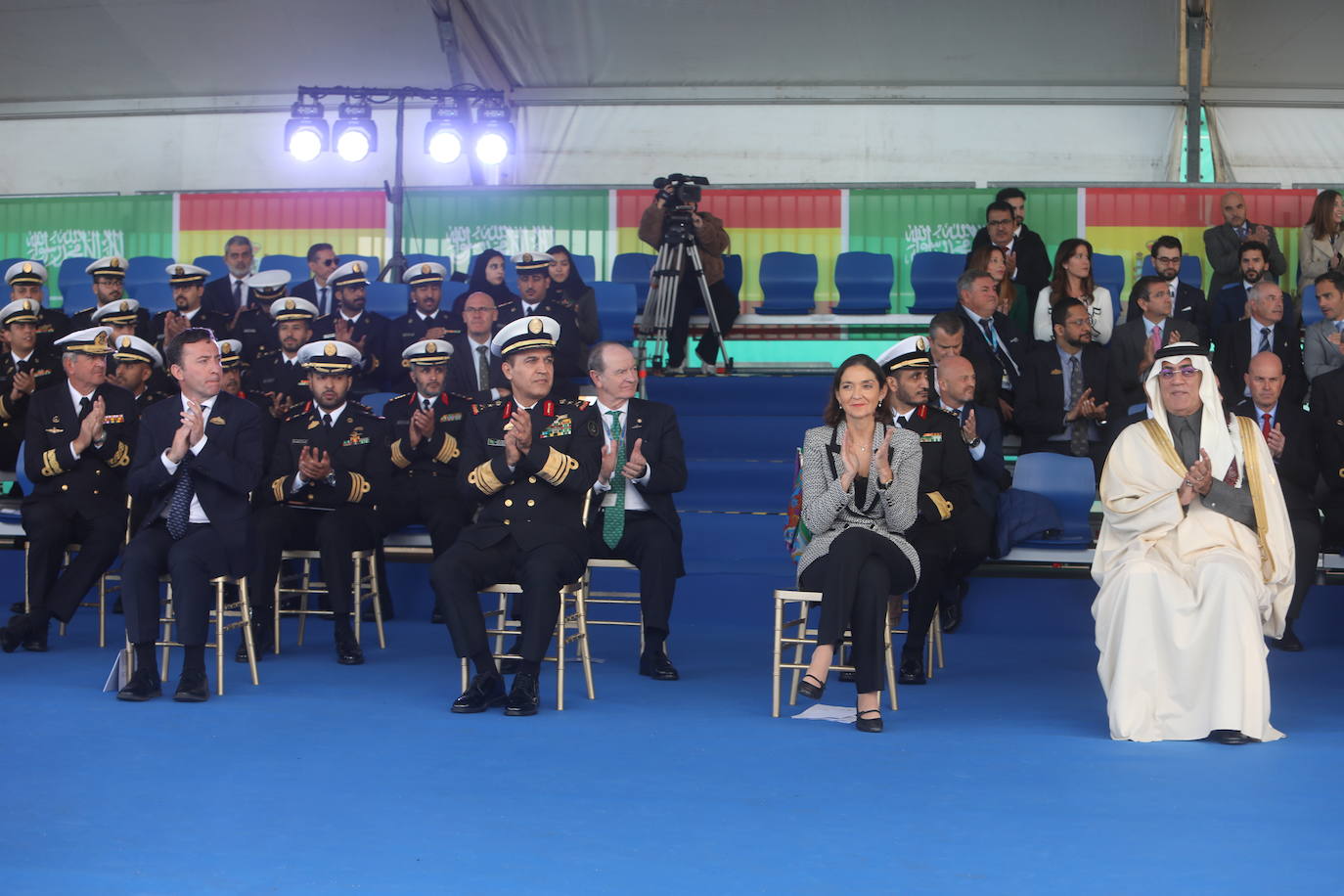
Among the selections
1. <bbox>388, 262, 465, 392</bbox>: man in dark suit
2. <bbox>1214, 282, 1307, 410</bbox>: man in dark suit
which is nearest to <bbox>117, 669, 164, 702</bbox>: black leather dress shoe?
<bbox>388, 262, 465, 392</bbox>: man in dark suit

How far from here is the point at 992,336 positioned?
8102mm

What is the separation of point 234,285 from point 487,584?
5.22m

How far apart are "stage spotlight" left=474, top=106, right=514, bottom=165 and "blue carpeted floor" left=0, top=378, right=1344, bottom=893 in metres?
5.85

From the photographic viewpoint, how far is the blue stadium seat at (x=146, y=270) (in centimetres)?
1131

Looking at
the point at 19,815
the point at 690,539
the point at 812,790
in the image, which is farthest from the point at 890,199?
the point at 19,815

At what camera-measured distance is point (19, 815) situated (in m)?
3.50

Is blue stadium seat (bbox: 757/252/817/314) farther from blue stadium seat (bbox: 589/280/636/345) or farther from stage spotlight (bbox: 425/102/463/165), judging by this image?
stage spotlight (bbox: 425/102/463/165)

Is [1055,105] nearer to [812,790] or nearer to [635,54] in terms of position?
[635,54]

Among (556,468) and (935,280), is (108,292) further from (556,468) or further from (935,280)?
(935,280)

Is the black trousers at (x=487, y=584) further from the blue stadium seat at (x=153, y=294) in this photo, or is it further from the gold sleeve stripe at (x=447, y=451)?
the blue stadium seat at (x=153, y=294)

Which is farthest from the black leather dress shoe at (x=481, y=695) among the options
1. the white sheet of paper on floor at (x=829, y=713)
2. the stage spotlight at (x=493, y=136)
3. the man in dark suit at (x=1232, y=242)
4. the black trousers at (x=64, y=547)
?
the stage spotlight at (x=493, y=136)

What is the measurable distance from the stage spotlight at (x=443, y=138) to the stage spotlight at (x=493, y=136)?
149 millimetres

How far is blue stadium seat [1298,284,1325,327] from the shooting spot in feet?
31.2

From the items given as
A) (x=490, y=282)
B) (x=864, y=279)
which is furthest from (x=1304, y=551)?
(x=490, y=282)
